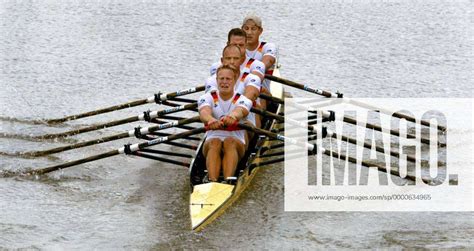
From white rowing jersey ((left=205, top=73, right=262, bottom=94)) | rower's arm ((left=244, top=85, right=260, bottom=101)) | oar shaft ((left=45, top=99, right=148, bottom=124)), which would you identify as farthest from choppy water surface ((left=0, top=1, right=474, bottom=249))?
white rowing jersey ((left=205, top=73, right=262, bottom=94))

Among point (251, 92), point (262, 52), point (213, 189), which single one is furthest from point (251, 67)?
point (213, 189)

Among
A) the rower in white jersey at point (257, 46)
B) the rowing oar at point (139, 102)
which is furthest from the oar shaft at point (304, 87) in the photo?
the rowing oar at point (139, 102)

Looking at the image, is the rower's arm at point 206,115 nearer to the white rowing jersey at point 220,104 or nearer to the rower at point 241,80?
the white rowing jersey at point 220,104

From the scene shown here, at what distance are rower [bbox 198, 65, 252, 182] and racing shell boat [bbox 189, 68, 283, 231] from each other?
18 cm

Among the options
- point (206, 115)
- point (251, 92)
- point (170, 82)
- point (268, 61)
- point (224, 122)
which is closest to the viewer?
point (224, 122)

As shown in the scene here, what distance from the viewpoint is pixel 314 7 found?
2355 centimetres

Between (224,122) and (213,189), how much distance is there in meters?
0.89

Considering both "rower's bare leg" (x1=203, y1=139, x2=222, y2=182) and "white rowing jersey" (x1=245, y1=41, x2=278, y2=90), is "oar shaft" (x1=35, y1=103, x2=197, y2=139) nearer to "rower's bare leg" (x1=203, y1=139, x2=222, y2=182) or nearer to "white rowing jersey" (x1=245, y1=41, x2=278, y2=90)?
"rower's bare leg" (x1=203, y1=139, x2=222, y2=182)

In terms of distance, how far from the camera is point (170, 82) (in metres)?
18.4

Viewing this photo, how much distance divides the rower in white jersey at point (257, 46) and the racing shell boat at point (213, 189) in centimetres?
208

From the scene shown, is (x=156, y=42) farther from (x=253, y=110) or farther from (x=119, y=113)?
(x=253, y=110)

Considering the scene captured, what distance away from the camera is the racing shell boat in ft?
36.9

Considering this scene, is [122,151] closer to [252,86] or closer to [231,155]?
[231,155]

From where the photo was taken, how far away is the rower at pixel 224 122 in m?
12.0
